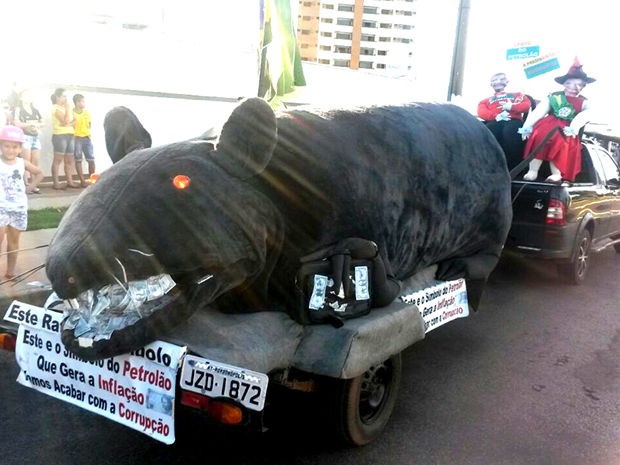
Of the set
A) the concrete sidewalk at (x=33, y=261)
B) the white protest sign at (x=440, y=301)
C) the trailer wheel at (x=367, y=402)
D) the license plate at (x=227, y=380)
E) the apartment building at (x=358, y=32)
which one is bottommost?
the concrete sidewalk at (x=33, y=261)

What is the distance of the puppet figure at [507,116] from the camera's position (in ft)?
26.2

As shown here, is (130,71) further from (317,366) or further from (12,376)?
(317,366)

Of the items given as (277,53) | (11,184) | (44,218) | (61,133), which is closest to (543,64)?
(277,53)

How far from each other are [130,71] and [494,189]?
31.6 ft

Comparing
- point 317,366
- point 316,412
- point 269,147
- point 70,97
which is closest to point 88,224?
point 269,147

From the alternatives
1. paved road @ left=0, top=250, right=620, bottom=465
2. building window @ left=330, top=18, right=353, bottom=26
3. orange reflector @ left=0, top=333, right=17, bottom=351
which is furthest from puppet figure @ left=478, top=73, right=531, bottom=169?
building window @ left=330, top=18, right=353, bottom=26

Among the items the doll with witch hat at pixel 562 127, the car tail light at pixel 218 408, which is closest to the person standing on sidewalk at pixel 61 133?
the doll with witch hat at pixel 562 127

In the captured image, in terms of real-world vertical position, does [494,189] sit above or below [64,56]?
below

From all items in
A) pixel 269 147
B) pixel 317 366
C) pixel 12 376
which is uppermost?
pixel 269 147

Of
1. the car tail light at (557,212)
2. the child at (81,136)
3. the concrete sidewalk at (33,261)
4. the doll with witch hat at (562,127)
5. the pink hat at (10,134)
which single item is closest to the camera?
the concrete sidewalk at (33,261)

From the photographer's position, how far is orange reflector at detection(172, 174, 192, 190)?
2.91 m

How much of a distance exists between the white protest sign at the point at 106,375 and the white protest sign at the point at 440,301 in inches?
67.7

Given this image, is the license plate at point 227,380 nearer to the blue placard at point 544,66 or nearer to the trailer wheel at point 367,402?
the trailer wheel at point 367,402

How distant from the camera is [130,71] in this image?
41.5 ft
